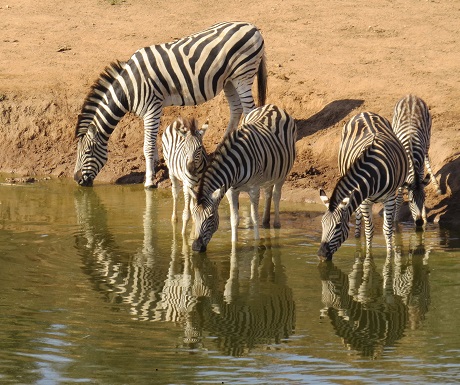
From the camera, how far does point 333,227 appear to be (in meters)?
11.6

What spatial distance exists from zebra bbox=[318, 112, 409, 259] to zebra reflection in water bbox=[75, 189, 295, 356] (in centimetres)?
79

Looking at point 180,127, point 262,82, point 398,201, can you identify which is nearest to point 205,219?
point 180,127

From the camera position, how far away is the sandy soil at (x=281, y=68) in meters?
17.2

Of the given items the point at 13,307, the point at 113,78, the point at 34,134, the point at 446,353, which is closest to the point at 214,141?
the point at 113,78

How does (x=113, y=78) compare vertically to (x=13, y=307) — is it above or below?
above

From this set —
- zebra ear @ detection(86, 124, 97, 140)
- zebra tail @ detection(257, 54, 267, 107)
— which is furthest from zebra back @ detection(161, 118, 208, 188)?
zebra tail @ detection(257, 54, 267, 107)

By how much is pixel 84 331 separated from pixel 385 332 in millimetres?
2750

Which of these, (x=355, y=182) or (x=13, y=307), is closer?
(x=13, y=307)

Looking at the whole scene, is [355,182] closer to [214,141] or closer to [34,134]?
[214,141]

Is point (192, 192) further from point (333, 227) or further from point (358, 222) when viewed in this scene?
point (333, 227)

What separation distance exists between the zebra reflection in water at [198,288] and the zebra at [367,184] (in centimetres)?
79

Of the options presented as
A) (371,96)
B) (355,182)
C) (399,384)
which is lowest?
(399,384)

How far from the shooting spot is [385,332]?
31.1 ft

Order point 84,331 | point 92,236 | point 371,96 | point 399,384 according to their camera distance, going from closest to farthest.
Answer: point 399,384 → point 84,331 → point 92,236 → point 371,96
